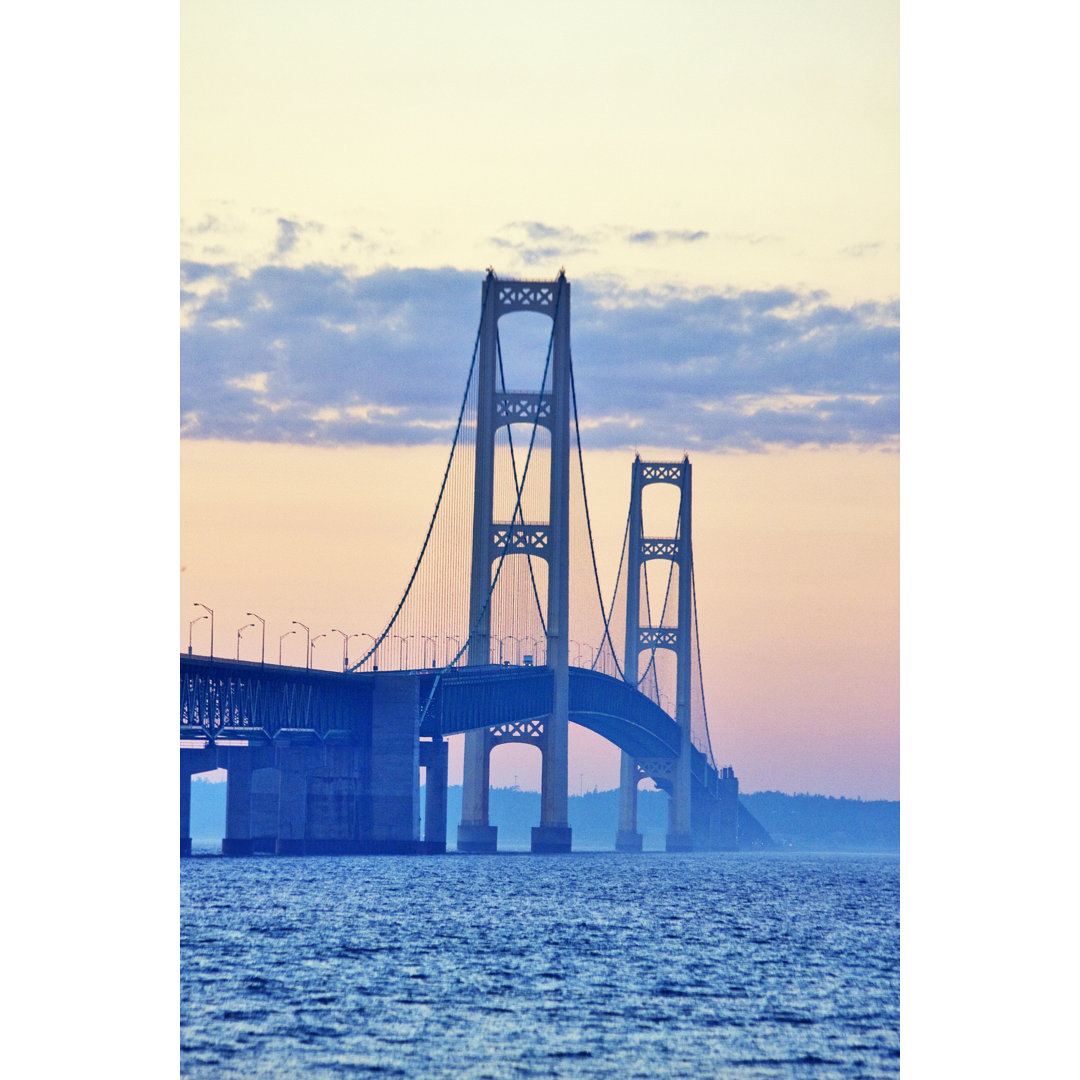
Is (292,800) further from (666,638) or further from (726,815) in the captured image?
(726,815)

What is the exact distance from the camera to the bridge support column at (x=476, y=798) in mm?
68750

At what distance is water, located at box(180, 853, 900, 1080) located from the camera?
17.8m

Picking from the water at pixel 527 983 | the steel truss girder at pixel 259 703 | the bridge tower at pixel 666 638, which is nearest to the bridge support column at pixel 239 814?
the steel truss girder at pixel 259 703

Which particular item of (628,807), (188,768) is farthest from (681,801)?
(188,768)

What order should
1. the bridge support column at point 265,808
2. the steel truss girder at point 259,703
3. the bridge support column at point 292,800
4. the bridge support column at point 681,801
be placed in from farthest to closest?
the bridge support column at point 681,801
the bridge support column at point 265,808
the bridge support column at point 292,800
the steel truss girder at point 259,703

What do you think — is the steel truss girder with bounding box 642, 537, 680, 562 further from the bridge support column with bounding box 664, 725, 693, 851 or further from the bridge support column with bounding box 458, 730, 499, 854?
the bridge support column with bounding box 458, 730, 499, 854

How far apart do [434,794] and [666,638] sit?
37163 millimetres

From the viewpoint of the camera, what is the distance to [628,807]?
99.2m

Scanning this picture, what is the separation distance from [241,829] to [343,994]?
4413 centimetres

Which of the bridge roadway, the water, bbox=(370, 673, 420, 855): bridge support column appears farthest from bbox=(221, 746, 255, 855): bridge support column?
the water

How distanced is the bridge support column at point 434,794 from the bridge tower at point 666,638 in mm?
27405

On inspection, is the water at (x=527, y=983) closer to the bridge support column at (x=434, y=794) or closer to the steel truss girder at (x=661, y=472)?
the bridge support column at (x=434, y=794)
